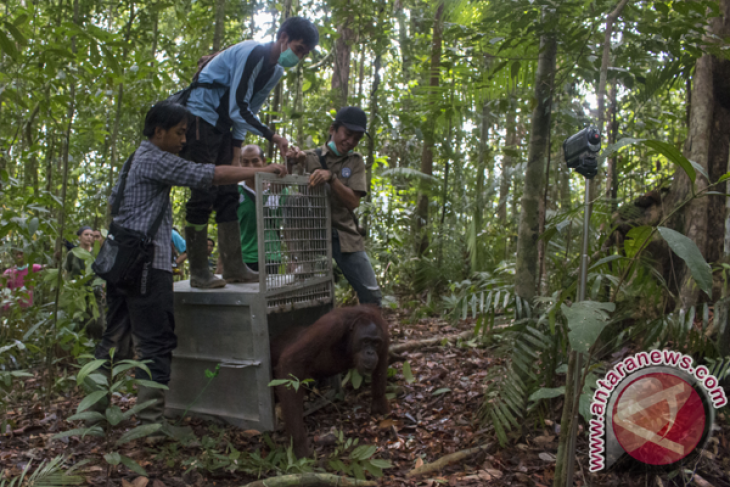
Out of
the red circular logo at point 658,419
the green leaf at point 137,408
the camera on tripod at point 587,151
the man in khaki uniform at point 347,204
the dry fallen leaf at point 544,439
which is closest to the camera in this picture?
the camera on tripod at point 587,151

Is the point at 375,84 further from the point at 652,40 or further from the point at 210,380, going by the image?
the point at 210,380

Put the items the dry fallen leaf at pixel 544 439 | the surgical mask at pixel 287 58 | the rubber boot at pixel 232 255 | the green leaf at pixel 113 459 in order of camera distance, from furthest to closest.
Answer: the rubber boot at pixel 232 255 < the surgical mask at pixel 287 58 < the dry fallen leaf at pixel 544 439 < the green leaf at pixel 113 459

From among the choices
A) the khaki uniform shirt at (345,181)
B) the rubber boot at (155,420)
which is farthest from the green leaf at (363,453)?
the khaki uniform shirt at (345,181)

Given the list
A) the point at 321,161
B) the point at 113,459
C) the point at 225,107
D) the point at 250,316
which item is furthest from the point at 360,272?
the point at 113,459

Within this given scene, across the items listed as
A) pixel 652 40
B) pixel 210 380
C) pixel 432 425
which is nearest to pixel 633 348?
pixel 432 425

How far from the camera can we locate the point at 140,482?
8.98 feet

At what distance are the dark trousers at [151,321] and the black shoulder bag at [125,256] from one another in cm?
8

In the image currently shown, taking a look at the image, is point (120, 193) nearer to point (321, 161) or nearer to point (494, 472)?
point (321, 161)

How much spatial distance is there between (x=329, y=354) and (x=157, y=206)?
151 cm

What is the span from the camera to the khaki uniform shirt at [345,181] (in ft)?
13.9

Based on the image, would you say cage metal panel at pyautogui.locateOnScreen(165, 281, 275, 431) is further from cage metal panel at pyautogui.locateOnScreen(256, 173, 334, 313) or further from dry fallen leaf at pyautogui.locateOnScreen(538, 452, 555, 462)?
dry fallen leaf at pyautogui.locateOnScreen(538, 452, 555, 462)

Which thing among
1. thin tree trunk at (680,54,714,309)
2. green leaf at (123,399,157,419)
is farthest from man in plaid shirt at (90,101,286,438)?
thin tree trunk at (680,54,714,309)

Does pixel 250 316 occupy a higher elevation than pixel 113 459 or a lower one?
higher

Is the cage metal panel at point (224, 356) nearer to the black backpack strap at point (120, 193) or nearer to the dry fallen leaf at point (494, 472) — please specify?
the black backpack strap at point (120, 193)
